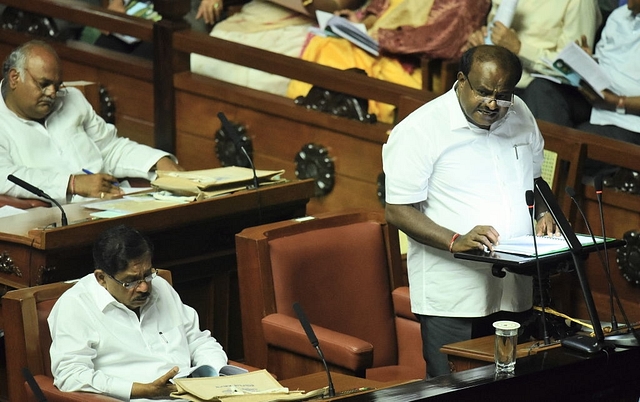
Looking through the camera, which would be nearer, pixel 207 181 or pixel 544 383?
pixel 544 383

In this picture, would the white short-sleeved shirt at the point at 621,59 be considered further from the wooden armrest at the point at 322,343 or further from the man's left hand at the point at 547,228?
the wooden armrest at the point at 322,343

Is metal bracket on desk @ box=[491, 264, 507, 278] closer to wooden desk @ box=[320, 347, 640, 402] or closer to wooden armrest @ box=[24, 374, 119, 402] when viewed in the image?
wooden desk @ box=[320, 347, 640, 402]

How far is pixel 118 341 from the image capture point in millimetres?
3773

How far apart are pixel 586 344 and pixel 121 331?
137 cm

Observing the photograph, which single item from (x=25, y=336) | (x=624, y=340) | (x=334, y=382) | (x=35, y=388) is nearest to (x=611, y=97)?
(x=624, y=340)

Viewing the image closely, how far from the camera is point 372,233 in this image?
4.48 meters

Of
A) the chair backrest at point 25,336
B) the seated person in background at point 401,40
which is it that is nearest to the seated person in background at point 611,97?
the seated person in background at point 401,40

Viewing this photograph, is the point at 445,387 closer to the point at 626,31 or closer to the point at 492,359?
the point at 492,359

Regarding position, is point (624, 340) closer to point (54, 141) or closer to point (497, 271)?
point (497, 271)

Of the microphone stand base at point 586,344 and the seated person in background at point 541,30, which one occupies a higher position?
the seated person in background at point 541,30

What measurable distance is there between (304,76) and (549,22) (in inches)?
44.2

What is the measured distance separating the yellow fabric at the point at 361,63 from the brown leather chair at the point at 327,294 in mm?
1319

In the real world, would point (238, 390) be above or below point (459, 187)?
below

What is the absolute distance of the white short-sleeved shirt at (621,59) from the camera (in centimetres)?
524
